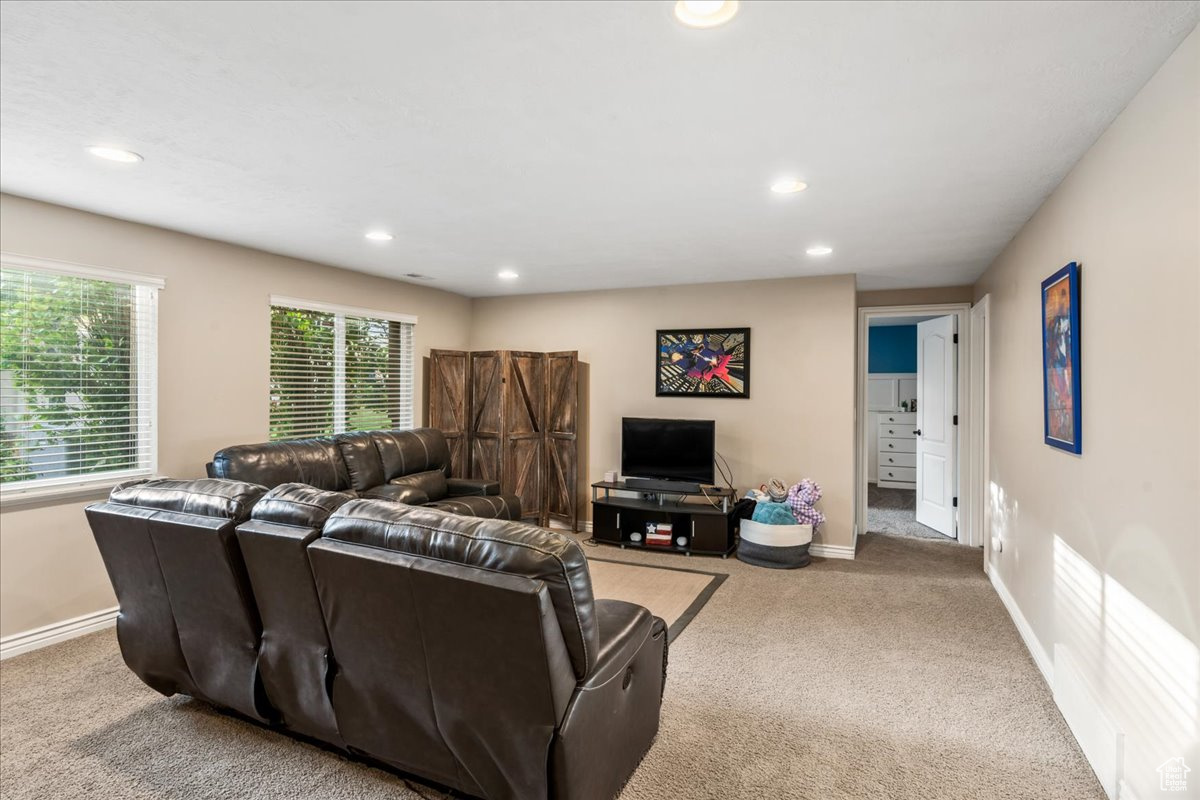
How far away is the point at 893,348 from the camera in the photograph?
27.8ft

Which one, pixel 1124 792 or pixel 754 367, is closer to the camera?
pixel 1124 792

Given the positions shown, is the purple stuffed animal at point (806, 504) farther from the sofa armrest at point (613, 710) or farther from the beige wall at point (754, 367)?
the sofa armrest at point (613, 710)

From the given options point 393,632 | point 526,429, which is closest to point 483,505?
point 526,429

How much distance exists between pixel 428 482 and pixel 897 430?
635 centimetres

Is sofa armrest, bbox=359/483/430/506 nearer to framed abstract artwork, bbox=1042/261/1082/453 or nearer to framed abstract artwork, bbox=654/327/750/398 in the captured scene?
framed abstract artwork, bbox=654/327/750/398

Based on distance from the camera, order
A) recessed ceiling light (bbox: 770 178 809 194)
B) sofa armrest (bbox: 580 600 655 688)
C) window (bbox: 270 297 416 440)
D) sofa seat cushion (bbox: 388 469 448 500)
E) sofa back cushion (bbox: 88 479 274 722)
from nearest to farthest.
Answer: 1. sofa armrest (bbox: 580 600 655 688)
2. sofa back cushion (bbox: 88 479 274 722)
3. recessed ceiling light (bbox: 770 178 809 194)
4. window (bbox: 270 297 416 440)
5. sofa seat cushion (bbox: 388 469 448 500)

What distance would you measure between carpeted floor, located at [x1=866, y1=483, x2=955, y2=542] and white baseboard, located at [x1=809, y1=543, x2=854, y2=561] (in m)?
1.04

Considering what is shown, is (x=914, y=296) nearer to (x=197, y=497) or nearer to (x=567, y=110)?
(x=567, y=110)

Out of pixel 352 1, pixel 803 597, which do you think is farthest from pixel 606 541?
pixel 352 1

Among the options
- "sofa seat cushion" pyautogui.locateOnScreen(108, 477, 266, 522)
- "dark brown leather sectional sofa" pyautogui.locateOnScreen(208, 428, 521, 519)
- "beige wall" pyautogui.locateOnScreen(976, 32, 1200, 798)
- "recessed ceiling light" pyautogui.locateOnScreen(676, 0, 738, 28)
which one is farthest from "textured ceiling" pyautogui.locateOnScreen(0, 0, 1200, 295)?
"dark brown leather sectional sofa" pyautogui.locateOnScreen(208, 428, 521, 519)

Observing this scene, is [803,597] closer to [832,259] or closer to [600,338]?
[832,259]

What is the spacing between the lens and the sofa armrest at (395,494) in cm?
436

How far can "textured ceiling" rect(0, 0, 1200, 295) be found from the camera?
1611mm

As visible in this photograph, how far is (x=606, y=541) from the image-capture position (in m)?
5.45
